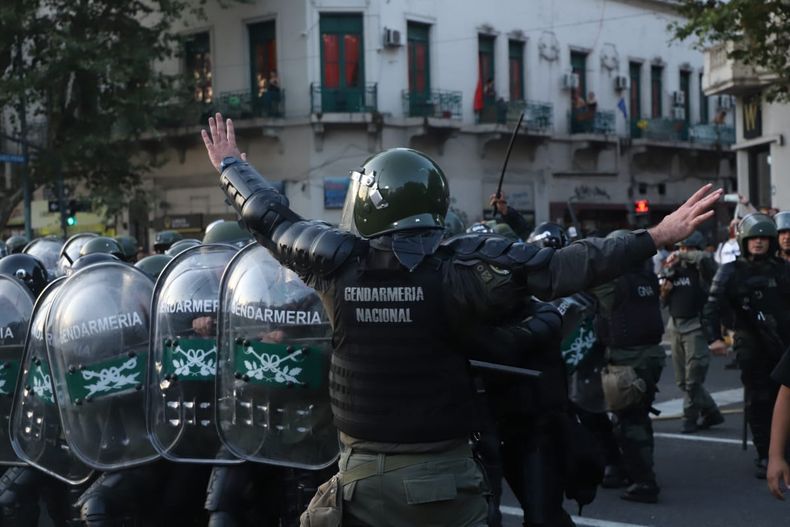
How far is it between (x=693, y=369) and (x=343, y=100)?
17.0 metres

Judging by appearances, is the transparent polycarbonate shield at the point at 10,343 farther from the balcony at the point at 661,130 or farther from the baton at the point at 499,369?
the balcony at the point at 661,130

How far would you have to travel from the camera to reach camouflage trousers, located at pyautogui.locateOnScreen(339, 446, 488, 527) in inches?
133

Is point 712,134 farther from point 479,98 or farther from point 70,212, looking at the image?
point 70,212

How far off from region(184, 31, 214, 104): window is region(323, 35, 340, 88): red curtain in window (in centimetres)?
313

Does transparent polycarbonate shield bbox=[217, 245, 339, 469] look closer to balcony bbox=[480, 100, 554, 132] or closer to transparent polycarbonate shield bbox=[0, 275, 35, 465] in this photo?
transparent polycarbonate shield bbox=[0, 275, 35, 465]

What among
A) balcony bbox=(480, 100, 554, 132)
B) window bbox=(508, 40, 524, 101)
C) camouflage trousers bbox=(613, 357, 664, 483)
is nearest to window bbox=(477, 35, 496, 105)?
balcony bbox=(480, 100, 554, 132)

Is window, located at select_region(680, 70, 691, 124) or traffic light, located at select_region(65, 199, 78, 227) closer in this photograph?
traffic light, located at select_region(65, 199, 78, 227)

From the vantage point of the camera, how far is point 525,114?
27.9m

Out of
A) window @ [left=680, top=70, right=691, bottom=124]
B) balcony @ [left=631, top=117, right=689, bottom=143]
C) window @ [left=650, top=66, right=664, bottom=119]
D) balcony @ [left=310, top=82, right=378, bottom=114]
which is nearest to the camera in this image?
balcony @ [left=310, top=82, right=378, bottom=114]

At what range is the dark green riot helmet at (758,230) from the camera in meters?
7.84

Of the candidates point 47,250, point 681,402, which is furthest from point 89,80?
point 681,402

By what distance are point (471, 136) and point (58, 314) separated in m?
23.2

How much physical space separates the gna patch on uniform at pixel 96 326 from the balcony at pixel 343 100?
20764 mm

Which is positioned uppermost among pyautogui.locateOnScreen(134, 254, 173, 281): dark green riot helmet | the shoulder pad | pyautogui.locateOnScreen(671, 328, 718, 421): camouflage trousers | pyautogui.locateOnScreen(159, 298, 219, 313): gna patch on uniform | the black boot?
→ the shoulder pad
